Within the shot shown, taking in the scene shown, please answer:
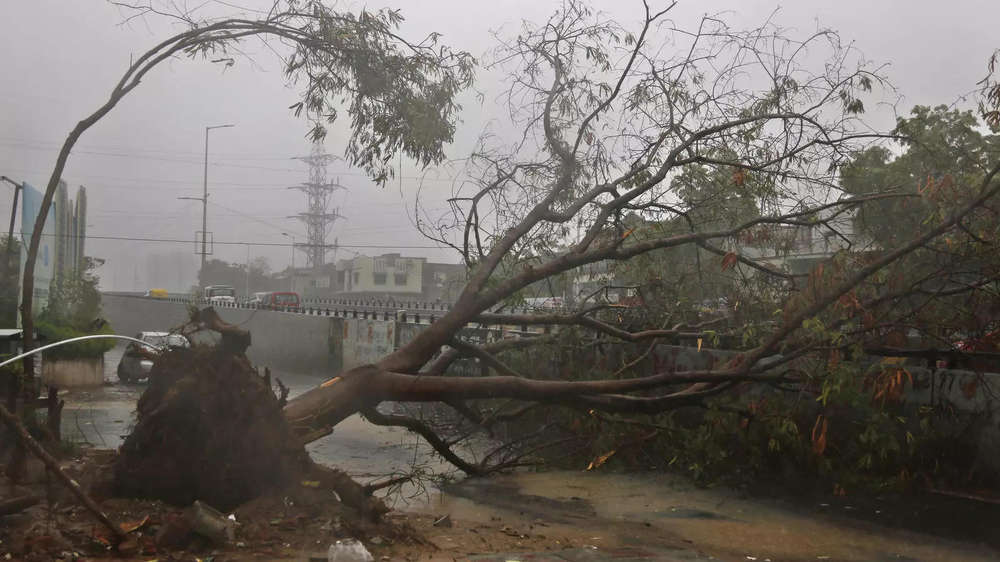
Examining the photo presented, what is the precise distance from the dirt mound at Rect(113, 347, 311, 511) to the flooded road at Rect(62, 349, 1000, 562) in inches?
56.5

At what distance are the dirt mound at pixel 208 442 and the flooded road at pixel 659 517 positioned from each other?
4.71ft

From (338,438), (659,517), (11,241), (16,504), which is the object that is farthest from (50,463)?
(11,241)

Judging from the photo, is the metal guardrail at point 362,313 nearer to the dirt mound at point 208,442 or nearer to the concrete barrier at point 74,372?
the concrete barrier at point 74,372

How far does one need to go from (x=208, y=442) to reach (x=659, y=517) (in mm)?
3730

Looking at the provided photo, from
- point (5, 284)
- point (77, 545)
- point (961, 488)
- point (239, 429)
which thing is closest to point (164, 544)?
point (77, 545)

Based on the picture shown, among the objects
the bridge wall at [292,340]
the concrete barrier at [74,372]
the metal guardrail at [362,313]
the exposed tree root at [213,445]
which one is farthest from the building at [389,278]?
the exposed tree root at [213,445]

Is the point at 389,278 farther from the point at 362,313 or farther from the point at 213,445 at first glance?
the point at 213,445

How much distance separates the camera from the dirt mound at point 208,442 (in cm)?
589

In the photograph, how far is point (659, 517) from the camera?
7.30m

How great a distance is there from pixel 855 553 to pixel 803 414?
6.66ft

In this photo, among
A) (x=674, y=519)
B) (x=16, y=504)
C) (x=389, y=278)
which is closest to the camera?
(x=16, y=504)

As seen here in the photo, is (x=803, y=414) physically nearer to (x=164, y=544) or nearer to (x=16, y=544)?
(x=164, y=544)

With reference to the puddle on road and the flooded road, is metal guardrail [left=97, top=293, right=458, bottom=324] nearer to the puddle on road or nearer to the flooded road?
the flooded road

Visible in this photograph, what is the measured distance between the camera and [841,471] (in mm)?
7641
